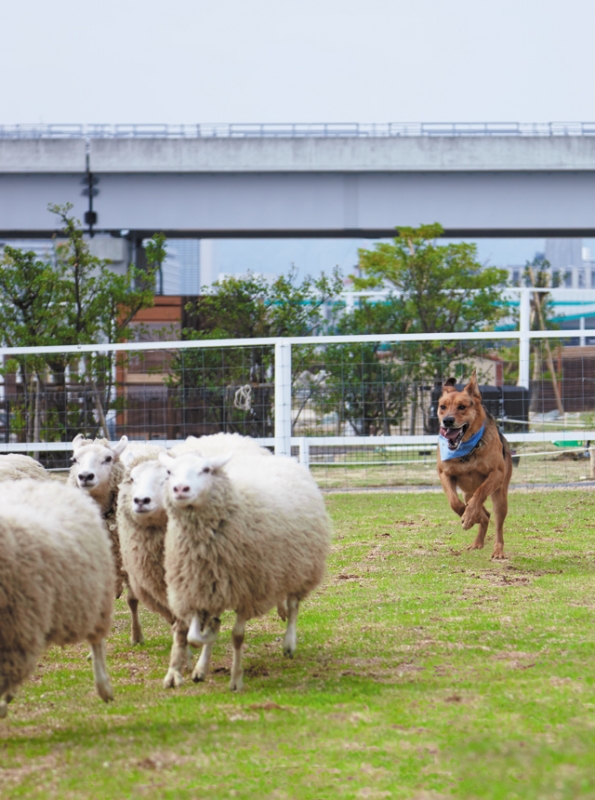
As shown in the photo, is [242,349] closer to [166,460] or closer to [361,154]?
[361,154]

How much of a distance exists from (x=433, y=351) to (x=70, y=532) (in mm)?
16713

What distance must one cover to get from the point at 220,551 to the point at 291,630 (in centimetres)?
94

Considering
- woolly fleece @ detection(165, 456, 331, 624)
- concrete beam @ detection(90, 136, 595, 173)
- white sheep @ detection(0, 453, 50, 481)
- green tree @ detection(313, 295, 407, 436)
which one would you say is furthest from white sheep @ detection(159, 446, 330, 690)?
concrete beam @ detection(90, 136, 595, 173)

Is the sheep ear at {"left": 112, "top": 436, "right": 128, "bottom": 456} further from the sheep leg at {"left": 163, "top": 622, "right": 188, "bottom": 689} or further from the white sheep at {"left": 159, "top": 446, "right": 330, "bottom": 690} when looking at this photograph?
the sheep leg at {"left": 163, "top": 622, "right": 188, "bottom": 689}

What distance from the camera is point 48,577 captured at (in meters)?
4.95

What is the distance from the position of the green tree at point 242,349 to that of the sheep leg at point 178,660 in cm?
921

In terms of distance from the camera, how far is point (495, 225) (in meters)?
27.9

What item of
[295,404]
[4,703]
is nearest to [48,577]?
[4,703]

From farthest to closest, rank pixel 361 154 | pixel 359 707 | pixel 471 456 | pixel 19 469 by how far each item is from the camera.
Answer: pixel 361 154 < pixel 471 456 < pixel 19 469 < pixel 359 707

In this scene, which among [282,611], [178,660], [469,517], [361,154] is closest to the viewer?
[178,660]

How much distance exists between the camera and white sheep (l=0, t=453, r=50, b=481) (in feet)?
27.0

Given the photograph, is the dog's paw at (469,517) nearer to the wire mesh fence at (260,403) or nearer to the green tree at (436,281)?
the wire mesh fence at (260,403)

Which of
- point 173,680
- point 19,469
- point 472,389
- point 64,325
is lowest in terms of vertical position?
point 173,680

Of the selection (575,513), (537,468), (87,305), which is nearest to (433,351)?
(537,468)
